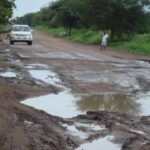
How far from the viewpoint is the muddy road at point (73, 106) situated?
8.98 m

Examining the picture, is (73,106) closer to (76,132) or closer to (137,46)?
(76,132)

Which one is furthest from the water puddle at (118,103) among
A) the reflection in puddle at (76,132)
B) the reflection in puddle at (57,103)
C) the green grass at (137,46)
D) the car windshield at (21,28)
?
the car windshield at (21,28)

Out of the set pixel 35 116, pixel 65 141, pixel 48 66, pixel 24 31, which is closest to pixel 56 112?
pixel 35 116

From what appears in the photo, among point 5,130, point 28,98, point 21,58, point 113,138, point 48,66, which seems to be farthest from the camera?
point 21,58

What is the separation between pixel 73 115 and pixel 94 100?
2.53 m

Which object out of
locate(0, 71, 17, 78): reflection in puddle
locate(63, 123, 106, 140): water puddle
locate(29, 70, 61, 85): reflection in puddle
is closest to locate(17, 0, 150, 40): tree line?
locate(29, 70, 61, 85): reflection in puddle

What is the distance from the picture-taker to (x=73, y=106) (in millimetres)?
13547

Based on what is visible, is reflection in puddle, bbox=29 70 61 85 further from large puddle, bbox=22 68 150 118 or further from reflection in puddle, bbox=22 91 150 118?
reflection in puddle, bbox=22 91 150 118

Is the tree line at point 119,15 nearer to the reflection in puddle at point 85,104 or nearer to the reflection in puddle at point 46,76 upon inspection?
the reflection in puddle at point 46,76

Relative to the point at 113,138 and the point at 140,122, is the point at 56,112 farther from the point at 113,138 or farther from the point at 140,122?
the point at 113,138

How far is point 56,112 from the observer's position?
12492mm

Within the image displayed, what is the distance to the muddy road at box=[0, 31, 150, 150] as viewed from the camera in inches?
353

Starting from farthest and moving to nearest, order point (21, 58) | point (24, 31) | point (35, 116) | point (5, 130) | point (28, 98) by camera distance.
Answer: point (24, 31), point (21, 58), point (28, 98), point (35, 116), point (5, 130)

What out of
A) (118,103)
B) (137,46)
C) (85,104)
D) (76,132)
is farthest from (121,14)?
(76,132)
